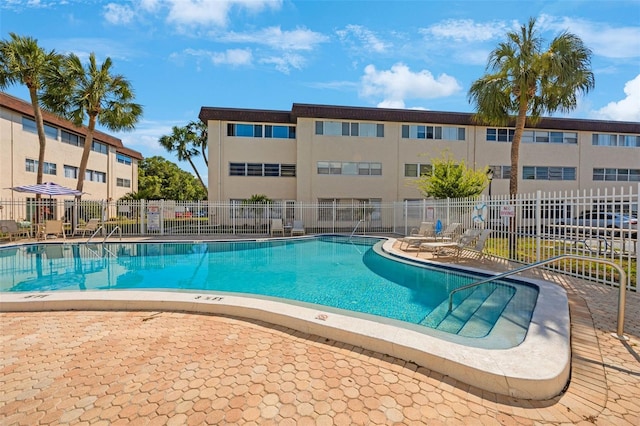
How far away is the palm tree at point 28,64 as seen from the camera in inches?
595

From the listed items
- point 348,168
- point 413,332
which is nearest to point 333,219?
point 348,168

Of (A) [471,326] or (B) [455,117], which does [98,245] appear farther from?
(B) [455,117]

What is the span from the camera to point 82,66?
1614 cm

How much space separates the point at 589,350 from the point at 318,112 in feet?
64.5

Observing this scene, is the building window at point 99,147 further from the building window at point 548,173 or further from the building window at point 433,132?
the building window at point 548,173

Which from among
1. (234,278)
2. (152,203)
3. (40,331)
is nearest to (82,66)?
(152,203)

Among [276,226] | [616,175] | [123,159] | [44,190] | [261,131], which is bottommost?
[276,226]

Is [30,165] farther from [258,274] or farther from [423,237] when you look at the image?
[423,237]

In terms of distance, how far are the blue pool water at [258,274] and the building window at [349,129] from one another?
34.9 ft

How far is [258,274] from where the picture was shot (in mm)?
8844

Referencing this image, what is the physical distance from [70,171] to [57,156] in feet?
6.21

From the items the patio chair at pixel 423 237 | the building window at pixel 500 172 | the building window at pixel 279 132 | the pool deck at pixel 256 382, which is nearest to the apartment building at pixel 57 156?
the building window at pixel 279 132

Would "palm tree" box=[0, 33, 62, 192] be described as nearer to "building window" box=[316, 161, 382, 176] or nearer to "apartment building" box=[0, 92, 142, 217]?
"apartment building" box=[0, 92, 142, 217]

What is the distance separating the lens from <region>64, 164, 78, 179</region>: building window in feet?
77.8
